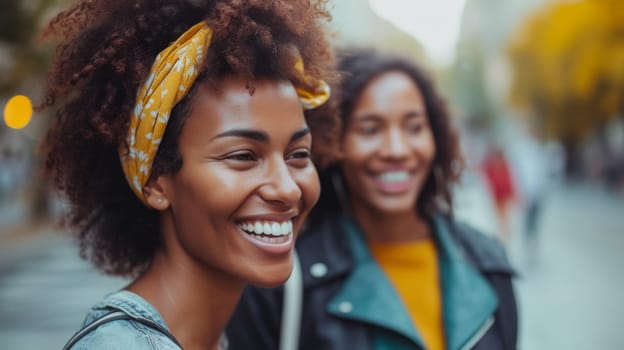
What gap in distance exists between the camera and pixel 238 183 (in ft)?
5.03

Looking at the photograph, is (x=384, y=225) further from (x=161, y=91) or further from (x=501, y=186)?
(x=501, y=186)

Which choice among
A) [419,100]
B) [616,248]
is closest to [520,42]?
[616,248]

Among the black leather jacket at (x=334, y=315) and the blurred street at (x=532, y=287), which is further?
the blurred street at (x=532, y=287)

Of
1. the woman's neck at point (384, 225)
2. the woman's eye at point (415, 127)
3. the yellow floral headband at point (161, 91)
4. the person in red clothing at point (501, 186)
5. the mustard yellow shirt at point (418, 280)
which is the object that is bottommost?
the person in red clothing at point (501, 186)

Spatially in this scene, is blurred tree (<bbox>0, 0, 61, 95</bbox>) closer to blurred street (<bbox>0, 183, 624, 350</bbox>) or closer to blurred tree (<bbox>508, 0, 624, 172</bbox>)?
blurred street (<bbox>0, 183, 624, 350</bbox>)

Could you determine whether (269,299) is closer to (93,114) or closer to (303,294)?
(303,294)

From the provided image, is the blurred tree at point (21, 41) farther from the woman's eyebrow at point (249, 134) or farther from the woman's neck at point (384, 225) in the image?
the woman's eyebrow at point (249, 134)

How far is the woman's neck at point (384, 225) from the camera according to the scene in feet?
8.91

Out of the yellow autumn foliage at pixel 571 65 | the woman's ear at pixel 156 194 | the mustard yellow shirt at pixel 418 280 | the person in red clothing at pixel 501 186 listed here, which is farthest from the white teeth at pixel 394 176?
the yellow autumn foliage at pixel 571 65

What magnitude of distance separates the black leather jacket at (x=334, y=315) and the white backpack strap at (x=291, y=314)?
23mm

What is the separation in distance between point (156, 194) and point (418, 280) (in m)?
1.32

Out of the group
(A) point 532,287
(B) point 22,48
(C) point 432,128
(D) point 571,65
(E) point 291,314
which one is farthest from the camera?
(D) point 571,65

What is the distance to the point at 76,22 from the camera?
1.67 metres

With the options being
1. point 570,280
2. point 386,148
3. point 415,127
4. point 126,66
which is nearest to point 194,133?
point 126,66
